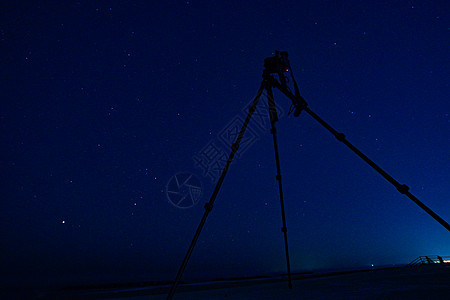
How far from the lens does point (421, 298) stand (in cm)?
223

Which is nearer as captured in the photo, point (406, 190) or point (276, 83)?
point (406, 190)

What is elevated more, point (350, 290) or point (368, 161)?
point (368, 161)

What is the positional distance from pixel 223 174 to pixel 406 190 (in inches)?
66.3

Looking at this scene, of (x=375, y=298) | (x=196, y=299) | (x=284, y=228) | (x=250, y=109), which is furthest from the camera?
(x=284, y=228)

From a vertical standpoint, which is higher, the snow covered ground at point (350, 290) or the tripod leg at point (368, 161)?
the tripod leg at point (368, 161)

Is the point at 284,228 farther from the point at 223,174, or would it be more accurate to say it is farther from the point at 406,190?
the point at 406,190

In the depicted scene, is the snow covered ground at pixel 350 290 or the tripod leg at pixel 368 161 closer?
the tripod leg at pixel 368 161

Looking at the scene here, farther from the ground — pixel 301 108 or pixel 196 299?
pixel 301 108

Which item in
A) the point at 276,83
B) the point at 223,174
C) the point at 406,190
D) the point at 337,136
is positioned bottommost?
the point at 406,190

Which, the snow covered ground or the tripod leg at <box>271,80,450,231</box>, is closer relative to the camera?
the tripod leg at <box>271,80,450,231</box>

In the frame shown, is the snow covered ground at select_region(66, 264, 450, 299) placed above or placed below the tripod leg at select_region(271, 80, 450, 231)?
below

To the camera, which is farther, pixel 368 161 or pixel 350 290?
pixel 350 290

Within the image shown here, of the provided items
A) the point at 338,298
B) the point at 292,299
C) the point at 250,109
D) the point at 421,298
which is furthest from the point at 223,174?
the point at 421,298

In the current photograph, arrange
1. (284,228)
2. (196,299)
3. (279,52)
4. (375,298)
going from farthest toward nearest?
1. (284,228)
2. (196,299)
3. (279,52)
4. (375,298)
